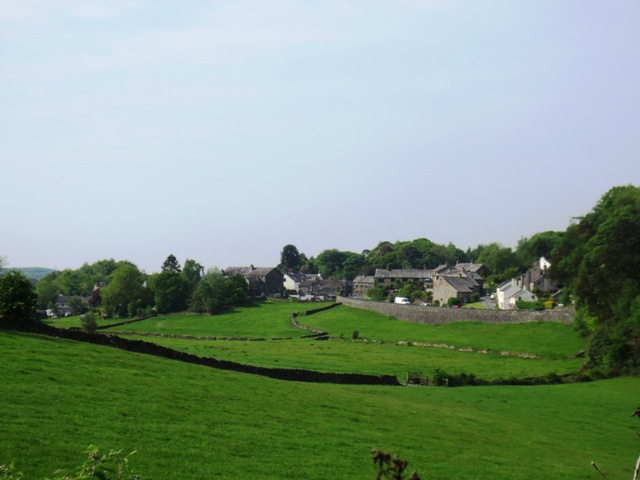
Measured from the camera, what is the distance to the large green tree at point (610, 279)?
62469 mm

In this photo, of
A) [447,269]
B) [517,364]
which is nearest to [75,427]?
[517,364]

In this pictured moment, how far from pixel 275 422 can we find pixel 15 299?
1829 cm

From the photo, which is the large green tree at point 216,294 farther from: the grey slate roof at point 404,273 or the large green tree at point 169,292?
the grey slate roof at point 404,273

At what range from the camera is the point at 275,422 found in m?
28.5

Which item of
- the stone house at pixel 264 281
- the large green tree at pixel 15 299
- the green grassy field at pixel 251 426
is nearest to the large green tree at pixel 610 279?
the green grassy field at pixel 251 426

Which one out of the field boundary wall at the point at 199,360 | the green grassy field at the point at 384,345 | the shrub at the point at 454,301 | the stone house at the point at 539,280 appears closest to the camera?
the field boundary wall at the point at 199,360

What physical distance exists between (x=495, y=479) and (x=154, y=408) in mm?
13311

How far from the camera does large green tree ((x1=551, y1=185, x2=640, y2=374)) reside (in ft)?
205

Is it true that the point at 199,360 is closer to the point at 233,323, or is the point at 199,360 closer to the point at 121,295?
the point at 233,323

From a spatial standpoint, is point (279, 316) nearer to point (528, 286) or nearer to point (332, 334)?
point (332, 334)

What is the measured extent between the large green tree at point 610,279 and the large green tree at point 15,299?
49837mm

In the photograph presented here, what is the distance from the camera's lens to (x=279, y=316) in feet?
411

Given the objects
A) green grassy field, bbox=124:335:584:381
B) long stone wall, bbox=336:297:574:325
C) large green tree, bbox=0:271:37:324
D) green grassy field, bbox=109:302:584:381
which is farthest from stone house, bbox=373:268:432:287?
large green tree, bbox=0:271:37:324

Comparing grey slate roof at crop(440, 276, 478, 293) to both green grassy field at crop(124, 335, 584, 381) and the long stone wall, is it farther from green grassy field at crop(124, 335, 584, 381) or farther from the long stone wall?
green grassy field at crop(124, 335, 584, 381)
